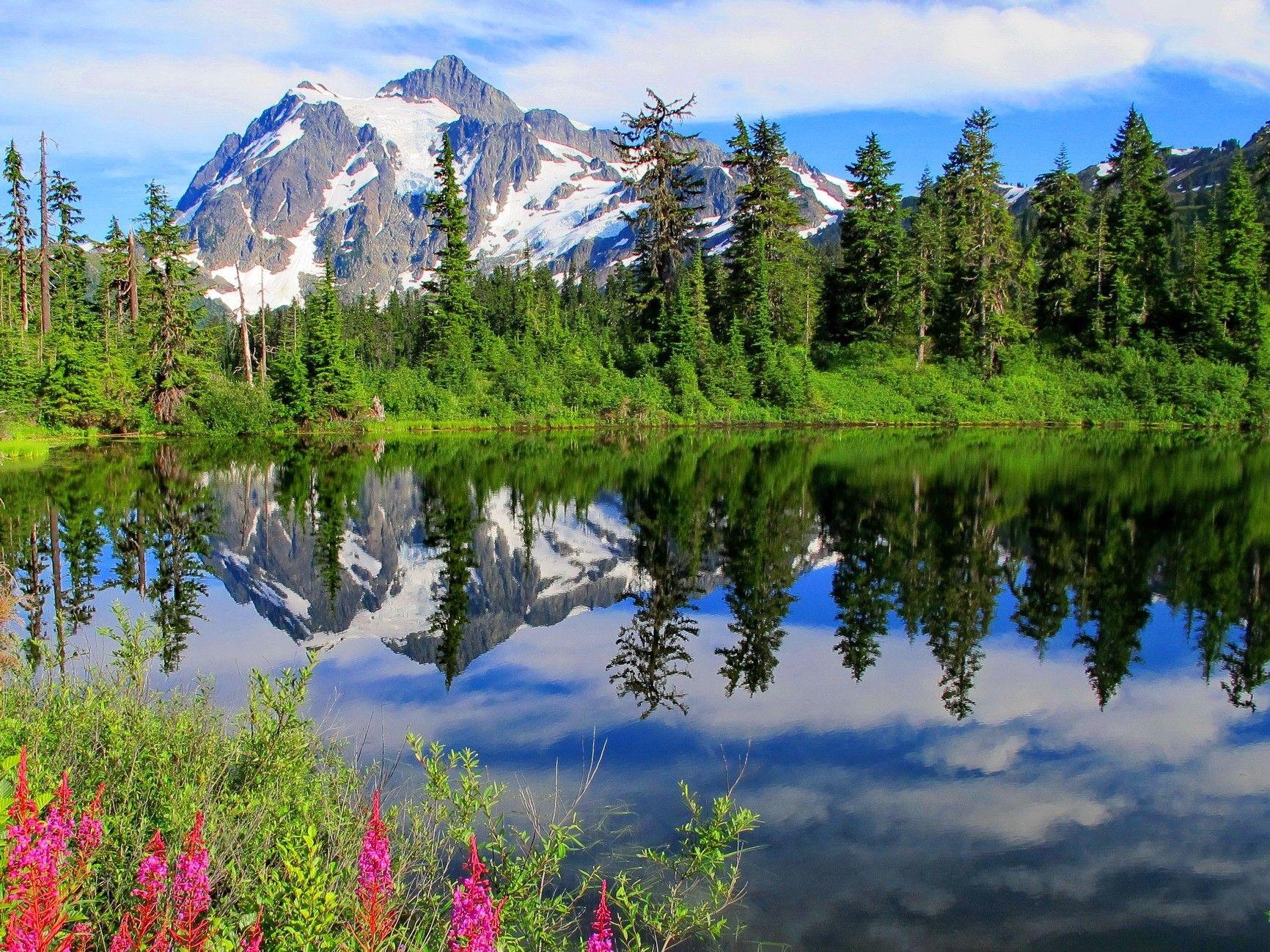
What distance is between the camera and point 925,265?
2304 inches

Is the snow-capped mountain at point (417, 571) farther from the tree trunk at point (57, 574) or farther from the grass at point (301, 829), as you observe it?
the grass at point (301, 829)

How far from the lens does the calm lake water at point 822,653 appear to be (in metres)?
6.52

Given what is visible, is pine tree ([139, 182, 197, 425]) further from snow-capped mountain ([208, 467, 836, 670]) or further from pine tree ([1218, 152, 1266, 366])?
pine tree ([1218, 152, 1266, 366])

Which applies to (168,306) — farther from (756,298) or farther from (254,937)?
(254,937)

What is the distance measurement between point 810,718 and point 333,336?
153ft

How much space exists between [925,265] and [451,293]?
28.5 metres

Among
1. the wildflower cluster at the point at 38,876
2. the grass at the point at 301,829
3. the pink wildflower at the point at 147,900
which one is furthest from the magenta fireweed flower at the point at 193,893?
the wildflower cluster at the point at 38,876

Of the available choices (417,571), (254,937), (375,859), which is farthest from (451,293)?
(375,859)

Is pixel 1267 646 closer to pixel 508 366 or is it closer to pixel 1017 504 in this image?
pixel 1017 504

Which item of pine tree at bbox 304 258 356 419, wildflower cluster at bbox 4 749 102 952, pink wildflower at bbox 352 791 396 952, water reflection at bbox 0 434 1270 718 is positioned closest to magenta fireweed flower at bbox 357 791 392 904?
pink wildflower at bbox 352 791 396 952

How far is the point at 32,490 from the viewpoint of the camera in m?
23.2

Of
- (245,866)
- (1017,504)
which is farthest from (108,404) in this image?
(245,866)

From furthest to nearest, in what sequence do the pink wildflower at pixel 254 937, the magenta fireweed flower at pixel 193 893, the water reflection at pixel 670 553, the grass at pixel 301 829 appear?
the water reflection at pixel 670 553, the grass at pixel 301 829, the pink wildflower at pixel 254 937, the magenta fireweed flower at pixel 193 893

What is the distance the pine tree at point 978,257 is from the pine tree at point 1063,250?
7.53 feet
